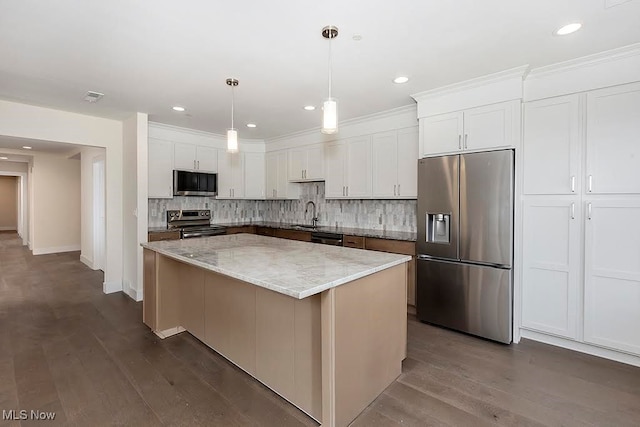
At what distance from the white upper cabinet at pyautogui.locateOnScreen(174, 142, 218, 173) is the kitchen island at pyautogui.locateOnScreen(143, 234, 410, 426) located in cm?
254

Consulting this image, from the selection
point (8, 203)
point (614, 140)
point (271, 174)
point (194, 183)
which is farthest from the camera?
point (8, 203)

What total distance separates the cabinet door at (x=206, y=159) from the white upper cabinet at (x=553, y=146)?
4.50 m

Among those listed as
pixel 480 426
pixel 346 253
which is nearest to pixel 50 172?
pixel 346 253

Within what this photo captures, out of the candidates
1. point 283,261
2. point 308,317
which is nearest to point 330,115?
point 283,261

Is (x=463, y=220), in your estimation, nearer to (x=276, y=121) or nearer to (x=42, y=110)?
(x=276, y=121)

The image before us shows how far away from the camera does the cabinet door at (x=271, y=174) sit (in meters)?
5.78

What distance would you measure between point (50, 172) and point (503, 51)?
30.0 ft

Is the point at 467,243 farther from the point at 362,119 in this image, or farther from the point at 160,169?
the point at 160,169

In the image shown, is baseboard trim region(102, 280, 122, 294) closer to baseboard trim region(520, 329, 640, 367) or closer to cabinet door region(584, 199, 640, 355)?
baseboard trim region(520, 329, 640, 367)

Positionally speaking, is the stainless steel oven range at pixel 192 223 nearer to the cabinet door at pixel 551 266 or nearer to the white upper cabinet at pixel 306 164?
the white upper cabinet at pixel 306 164

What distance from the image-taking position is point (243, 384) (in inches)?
88.2

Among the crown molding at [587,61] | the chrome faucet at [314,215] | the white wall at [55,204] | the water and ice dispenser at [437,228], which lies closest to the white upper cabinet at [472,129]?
the crown molding at [587,61]

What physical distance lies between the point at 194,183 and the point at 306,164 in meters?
1.84

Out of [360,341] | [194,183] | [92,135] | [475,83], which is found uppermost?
[475,83]
